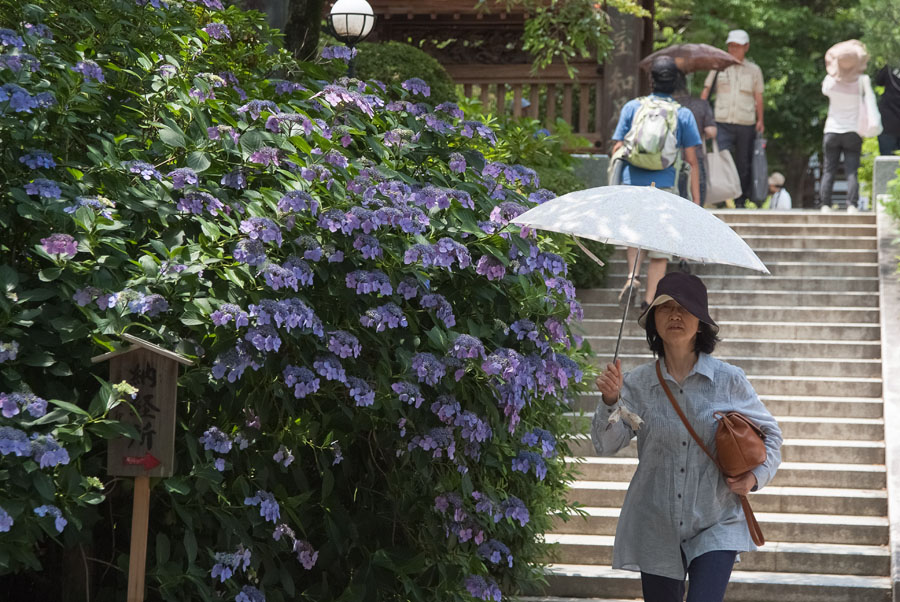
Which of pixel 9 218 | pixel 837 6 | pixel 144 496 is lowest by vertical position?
pixel 144 496

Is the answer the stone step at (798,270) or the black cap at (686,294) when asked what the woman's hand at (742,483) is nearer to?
the black cap at (686,294)

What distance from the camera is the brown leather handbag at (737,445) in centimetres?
420

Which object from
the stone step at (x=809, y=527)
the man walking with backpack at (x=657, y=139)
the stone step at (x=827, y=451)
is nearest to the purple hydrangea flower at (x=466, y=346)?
the stone step at (x=809, y=527)

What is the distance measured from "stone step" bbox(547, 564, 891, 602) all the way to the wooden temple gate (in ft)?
28.2

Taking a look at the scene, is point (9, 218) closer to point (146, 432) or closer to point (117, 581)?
point (146, 432)

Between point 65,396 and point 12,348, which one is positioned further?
point 65,396

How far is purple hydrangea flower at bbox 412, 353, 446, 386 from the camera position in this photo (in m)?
4.04

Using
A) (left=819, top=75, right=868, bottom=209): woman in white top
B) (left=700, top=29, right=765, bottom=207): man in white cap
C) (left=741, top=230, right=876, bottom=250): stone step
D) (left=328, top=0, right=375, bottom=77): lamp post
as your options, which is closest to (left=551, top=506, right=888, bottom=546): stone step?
(left=328, top=0, right=375, bottom=77): lamp post

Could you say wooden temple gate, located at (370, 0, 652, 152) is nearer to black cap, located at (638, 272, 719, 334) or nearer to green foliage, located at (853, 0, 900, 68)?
green foliage, located at (853, 0, 900, 68)

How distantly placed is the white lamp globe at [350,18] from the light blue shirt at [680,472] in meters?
5.99

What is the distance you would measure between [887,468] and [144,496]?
5.45 metres

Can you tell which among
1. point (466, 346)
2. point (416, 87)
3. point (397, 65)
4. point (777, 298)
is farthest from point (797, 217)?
point (466, 346)

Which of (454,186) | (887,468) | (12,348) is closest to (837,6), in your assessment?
(887,468)

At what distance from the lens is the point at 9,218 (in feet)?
12.5
